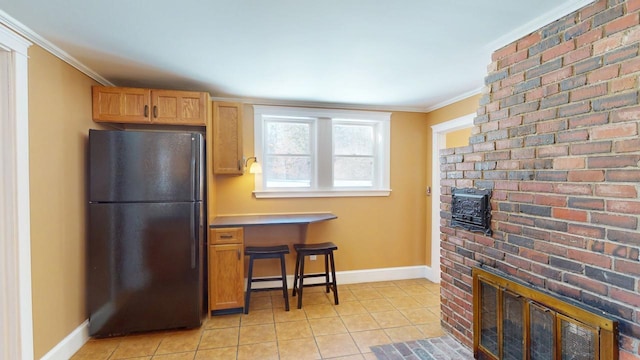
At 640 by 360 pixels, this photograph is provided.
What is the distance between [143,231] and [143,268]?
325 mm

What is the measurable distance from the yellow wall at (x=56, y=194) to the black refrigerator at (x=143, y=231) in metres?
0.10

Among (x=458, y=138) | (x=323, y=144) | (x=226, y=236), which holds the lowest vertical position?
(x=226, y=236)

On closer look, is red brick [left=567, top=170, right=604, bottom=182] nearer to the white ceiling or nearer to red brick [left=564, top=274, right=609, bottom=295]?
red brick [left=564, top=274, right=609, bottom=295]

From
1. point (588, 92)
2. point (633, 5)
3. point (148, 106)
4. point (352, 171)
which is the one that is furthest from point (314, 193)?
point (633, 5)

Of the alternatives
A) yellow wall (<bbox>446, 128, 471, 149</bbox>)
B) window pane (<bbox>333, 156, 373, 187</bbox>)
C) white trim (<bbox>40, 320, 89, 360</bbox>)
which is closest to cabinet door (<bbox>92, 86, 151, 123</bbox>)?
white trim (<bbox>40, 320, 89, 360</bbox>)

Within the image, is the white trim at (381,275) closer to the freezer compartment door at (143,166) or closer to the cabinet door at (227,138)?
the cabinet door at (227,138)

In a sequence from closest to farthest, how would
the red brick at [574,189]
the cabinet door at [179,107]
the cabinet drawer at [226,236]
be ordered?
the red brick at [574,189], the cabinet door at [179,107], the cabinet drawer at [226,236]

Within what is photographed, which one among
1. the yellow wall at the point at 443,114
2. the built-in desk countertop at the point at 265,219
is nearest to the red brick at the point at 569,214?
the yellow wall at the point at 443,114

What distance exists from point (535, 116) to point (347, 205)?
2.34 m

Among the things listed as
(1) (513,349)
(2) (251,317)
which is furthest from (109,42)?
(1) (513,349)

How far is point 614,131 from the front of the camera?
1.36 m

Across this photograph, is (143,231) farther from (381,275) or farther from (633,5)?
(633,5)

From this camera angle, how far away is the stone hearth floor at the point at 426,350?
2.21 m

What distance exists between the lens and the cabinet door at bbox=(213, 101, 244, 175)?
3.11 meters
